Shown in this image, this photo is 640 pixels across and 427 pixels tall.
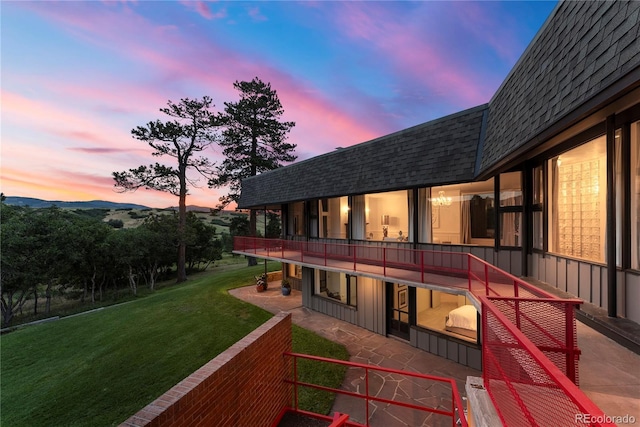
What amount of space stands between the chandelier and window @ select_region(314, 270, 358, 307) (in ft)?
16.5

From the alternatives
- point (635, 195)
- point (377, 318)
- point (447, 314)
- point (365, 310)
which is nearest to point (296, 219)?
point (365, 310)

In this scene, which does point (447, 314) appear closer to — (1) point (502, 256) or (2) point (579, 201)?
(1) point (502, 256)

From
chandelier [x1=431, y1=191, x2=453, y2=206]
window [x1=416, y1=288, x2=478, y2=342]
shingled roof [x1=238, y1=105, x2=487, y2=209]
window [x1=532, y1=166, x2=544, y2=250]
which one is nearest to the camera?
window [x1=532, y1=166, x2=544, y2=250]

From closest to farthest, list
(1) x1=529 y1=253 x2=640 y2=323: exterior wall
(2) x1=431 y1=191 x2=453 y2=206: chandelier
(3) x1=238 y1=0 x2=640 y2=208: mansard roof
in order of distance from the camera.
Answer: (3) x1=238 y1=0 x2=640 y2=208: mansard roof → (1) x1=529 y1=253 x2=640 y2=323: exterior wall → (2) x1=431 y1=191 x2=453 y2=206: chandelier

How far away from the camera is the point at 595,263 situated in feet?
14.3

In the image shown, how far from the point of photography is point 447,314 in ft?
29.5

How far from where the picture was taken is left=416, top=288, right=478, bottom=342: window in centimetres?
813

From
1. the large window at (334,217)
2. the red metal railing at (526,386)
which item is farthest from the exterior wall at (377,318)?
the red metal railing at (526,386)

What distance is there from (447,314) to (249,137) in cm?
2497

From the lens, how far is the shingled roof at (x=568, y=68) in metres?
2.72

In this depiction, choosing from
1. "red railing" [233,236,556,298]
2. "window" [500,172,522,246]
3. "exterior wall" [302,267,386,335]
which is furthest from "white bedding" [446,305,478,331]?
"exterior wall" [302,267,386,335]

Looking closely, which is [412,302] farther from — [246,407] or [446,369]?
[246,407]

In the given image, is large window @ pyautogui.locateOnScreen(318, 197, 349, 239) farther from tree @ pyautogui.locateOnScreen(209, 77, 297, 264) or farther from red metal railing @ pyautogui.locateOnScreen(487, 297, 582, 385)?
tree @ pyautogui.locateOnScreen(209, 77, 297, 264)

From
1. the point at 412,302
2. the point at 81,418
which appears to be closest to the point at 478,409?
the point at 412,302
